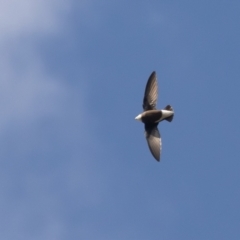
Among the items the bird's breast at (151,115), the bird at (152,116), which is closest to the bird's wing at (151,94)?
the bird at (152,116)

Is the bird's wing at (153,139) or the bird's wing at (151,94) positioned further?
the bird's wing at (151,94)

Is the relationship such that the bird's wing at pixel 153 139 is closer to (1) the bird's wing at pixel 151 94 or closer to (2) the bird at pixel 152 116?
(2) the bird at pixel 152 116

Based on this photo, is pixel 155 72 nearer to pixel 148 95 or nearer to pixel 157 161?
pixel 148 95

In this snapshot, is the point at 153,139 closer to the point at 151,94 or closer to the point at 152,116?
the point at 152,116

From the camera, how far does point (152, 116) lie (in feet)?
72.4

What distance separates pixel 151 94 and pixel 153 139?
0.93 meters

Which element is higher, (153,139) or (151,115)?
(151,115)

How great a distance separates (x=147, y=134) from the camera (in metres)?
22.2

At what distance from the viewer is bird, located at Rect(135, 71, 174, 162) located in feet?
72.4

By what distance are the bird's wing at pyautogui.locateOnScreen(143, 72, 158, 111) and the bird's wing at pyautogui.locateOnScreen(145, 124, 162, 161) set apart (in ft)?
1.34

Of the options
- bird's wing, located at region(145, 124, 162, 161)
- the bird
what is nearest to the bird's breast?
the bird

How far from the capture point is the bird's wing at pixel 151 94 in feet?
72.9

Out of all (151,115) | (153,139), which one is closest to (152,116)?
(151,115)

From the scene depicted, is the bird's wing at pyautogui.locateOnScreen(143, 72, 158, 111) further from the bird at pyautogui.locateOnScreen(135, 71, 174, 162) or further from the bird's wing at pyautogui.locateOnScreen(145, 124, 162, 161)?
the bird's wing at pyautogui.locateOnScreen(145, 124, 162, 161)
